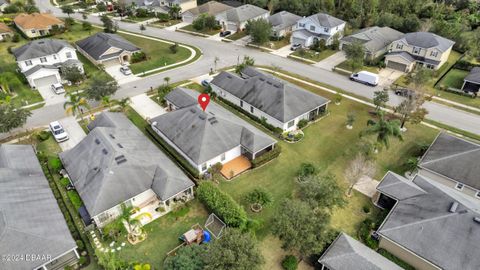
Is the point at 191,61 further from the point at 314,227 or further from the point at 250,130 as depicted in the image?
the point at 314,227

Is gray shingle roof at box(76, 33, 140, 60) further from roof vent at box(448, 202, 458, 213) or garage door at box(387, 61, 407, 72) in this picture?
roof vent at box(448, 202, 458, 213)

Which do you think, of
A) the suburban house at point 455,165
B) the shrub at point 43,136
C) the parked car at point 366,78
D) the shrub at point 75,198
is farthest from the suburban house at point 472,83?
the shrub at point 43,136

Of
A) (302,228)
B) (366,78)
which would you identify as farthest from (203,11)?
(302,228)

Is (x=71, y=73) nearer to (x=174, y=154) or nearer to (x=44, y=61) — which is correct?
(x=44, y=61)

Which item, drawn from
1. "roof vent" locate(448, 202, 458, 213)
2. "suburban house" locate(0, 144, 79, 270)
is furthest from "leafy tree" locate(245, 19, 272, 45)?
"roof vent" locate(448, 202, 458, 213)

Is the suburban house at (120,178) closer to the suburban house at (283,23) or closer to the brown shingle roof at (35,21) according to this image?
the suburban house at (283,23)
